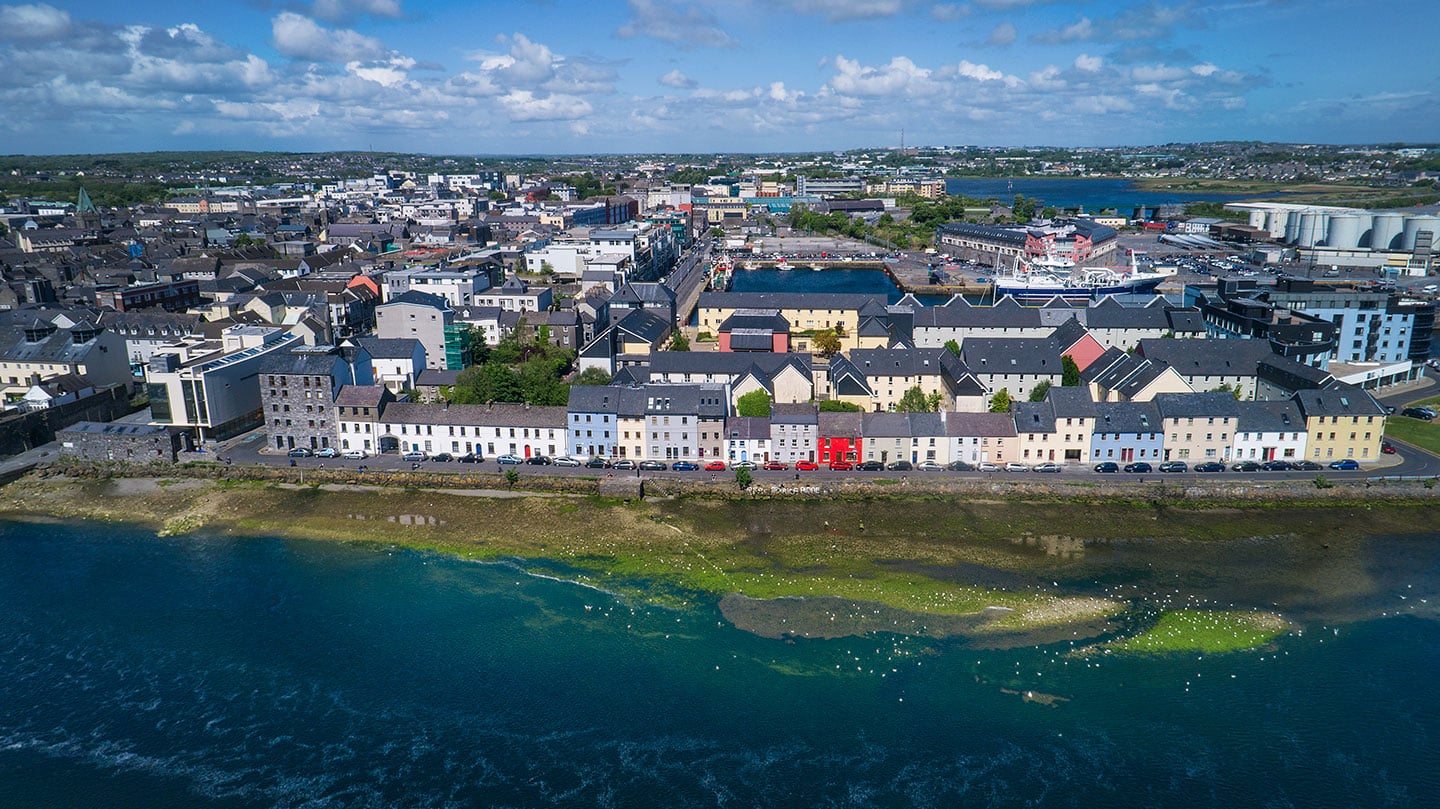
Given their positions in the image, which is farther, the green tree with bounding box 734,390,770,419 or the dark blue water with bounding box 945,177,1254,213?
the dark blue water with bounding box 945,177,1254,213

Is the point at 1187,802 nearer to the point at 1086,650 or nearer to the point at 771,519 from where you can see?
the point at 1086,650

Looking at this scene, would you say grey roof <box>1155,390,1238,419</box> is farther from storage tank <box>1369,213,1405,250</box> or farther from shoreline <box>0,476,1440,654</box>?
storage tank <box>1369,213,1405,250</box>

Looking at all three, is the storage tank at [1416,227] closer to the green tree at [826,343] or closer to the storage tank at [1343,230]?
the storage tank at [1343,230]

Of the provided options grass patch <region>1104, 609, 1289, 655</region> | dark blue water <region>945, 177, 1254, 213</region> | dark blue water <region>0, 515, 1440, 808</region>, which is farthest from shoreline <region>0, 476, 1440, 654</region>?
dark blue water <region>945, 177, 1254, 213</region>

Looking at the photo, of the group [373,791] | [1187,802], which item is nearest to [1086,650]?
[1187,802]

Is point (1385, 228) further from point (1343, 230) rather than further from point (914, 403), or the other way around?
point (914, 403)

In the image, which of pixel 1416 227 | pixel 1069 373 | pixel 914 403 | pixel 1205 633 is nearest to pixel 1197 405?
pixel 1069 373
